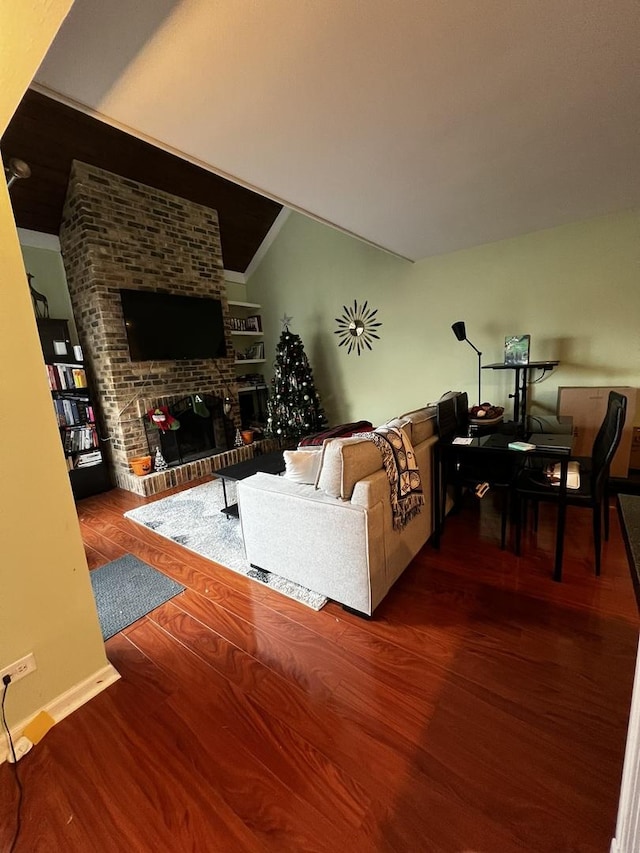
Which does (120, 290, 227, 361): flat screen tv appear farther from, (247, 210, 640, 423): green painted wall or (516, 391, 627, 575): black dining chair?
(516, 391, 627, 575): black dining chair

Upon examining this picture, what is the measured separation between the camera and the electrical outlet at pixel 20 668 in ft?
4.07

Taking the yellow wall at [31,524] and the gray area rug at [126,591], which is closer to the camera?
the yellow wall at [31,524]

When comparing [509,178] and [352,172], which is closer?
[352,172]

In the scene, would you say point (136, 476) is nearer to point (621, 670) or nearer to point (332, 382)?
point (332, 382)

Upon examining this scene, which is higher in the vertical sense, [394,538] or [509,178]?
[509,178]

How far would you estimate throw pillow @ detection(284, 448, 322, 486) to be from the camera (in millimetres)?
1929

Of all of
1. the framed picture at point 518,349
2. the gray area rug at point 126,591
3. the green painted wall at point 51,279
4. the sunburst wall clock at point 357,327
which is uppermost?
the green painted wall at point 51,279

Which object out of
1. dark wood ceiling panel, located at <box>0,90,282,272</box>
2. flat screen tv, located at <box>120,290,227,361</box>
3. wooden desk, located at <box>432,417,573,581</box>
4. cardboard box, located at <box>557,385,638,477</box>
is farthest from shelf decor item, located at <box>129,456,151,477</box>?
cardboard box, located at <box>557,385,638,477</box>

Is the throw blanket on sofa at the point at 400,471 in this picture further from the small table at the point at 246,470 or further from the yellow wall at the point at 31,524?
the yellow wall at the point at 31,524

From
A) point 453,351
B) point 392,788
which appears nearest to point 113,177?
point 453,351

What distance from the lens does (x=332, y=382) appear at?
16.4 feet

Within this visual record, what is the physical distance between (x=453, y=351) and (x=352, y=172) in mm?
2391

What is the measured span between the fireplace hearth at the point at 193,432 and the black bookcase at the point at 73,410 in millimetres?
575

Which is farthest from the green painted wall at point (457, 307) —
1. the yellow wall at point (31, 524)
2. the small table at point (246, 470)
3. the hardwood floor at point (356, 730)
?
the yellow wall at point (31, 524)
